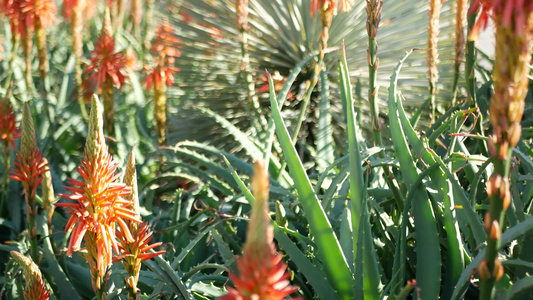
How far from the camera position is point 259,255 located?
0.55 metres

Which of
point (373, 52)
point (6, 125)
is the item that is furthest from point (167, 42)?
point (373, 52)

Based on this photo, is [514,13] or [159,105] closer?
[514,13]

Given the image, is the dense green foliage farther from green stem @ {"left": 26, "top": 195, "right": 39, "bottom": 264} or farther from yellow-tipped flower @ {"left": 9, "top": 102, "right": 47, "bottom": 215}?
yellow-tipped flower @ {"left": 9, "top": 102, "right": 47, "bottom": 215}

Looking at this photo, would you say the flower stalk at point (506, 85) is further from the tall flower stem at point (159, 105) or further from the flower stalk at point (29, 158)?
the tall flower stem at point (159, 105)

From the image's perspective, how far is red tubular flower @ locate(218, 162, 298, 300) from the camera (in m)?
0.54

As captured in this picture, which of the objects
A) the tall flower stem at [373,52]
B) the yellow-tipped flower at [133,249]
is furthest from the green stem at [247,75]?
the yellow-tipped flower at [133,249]

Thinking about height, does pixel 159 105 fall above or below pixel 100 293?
above

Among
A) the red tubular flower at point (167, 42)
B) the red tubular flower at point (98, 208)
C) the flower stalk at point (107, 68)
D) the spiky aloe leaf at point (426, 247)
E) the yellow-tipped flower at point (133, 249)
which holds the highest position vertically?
the red tubular flower at point (167, 42)

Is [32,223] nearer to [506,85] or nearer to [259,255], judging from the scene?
[259,255]

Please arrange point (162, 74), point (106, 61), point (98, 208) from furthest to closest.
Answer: point (162, 74)
point (106, 61)
point (98, 208)

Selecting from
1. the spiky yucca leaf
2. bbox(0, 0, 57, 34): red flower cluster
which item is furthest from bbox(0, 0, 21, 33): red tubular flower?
the spiky yucca leaf

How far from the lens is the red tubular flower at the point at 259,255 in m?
0.54

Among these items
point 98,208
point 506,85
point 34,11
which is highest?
point 34,11

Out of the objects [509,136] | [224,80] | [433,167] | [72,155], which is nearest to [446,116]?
[433,167]
